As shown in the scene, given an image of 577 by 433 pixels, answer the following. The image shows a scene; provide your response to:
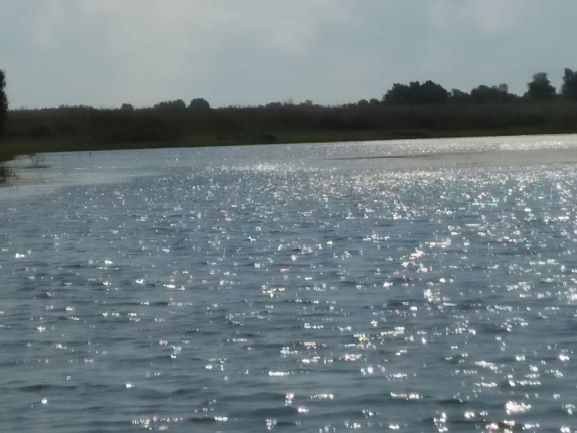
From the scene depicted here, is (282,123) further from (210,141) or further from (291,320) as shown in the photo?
(291,320)

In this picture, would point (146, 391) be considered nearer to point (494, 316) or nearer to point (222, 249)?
point (494, 316)

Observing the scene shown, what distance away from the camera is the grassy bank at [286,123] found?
5846 inches

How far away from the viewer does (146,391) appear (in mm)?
16344

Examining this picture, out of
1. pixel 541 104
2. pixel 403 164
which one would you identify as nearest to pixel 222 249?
pixel 403 164

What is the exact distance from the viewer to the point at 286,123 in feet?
541

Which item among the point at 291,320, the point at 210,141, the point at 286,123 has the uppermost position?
the point at 291,320

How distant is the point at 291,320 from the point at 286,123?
14426 centimetres

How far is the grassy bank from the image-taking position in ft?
487

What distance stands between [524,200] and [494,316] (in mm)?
31215

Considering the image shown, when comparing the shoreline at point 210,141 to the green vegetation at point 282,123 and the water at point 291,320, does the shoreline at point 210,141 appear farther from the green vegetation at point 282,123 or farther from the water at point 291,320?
the water at point 291,320

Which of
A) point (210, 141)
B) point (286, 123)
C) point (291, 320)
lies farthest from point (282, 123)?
point (291, 320)

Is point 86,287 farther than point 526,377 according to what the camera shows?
Yes

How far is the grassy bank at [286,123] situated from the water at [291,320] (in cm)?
10094

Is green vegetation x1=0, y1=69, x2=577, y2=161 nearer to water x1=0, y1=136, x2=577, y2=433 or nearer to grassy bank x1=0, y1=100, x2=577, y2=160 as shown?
grassy bank x1=0, y1=100, x2=577, y2=160
